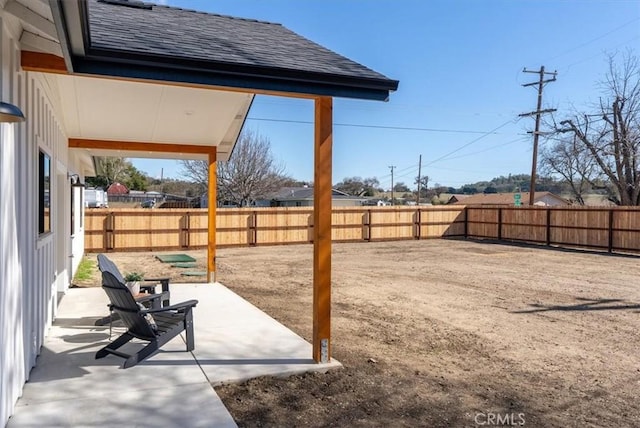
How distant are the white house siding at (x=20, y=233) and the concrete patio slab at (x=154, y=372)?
192 millimetres

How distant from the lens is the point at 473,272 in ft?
38.8

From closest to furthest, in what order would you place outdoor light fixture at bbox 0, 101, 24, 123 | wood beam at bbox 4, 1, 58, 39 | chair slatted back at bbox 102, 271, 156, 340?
1. outdoor light fixture at bbox 0, 101, 24, 123
2. wood beam at bbox 4, 1, 58, 39
3. chair slatted back at bbox 102, 271, 156, 340

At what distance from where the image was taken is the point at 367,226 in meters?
21.5

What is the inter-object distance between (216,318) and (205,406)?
9.17 feet

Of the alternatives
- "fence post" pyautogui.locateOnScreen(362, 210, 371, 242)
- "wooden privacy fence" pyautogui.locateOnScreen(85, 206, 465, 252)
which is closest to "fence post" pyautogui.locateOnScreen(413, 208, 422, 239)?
"wooden privacy fence" pyautogui.locateOnScreen(85, 206, 465, 252)

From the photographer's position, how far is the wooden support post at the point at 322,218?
14.1 feet

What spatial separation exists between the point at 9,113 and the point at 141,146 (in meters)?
6.75

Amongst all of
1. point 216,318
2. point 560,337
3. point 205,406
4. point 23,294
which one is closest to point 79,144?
point 216,318

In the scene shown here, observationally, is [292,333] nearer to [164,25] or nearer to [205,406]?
[205,406]

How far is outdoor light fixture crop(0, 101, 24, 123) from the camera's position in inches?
88.3

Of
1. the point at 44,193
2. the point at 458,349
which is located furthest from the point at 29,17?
the point at 458,349

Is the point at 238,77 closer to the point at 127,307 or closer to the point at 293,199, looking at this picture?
the point at 127,307

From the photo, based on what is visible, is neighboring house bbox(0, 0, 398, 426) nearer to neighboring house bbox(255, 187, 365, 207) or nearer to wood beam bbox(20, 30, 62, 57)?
wood beam bbox(20, 30, 62, 57)

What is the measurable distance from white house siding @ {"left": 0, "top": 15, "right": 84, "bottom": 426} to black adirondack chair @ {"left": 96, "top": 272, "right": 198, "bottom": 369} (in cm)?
64
